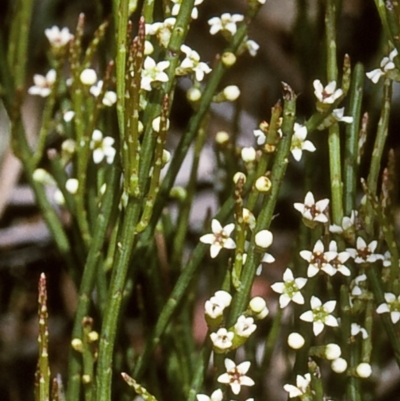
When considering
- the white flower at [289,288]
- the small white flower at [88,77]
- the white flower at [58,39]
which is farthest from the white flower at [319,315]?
the white flower at [58,39]

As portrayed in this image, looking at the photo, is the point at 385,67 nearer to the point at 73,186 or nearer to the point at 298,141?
the point at 298,141

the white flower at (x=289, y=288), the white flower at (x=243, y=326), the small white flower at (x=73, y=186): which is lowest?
the white flower at (x=243, y=326)

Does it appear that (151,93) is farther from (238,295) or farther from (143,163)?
(238,295)

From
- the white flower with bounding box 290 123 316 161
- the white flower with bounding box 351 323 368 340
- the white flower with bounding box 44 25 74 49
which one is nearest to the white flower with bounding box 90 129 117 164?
the white flower with bounding box 44 25 74 49

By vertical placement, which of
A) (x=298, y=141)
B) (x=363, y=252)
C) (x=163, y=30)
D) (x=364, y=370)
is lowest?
(x=364, y=370)

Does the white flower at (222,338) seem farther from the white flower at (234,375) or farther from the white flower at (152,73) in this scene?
the white flower at (152,73)

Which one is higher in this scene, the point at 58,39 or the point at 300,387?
the point at 58,39

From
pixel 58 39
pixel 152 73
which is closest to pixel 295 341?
pixel 152 73

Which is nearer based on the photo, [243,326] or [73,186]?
[243,326]
